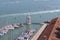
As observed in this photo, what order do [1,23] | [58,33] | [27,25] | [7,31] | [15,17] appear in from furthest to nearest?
[15,17]
[1,23]
[27,25]
[7,31]
[58,33]

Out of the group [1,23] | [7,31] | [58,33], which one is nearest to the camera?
[58,33]

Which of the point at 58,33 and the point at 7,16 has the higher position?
the point at 58,33

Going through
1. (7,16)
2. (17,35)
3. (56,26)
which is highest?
(56,26)

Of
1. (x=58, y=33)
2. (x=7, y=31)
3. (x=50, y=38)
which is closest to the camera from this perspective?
(x=50, y=38)

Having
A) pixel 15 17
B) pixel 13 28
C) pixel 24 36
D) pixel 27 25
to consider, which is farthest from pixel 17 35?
pixel 15 17

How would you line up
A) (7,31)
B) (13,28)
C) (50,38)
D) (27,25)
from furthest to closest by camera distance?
1. (27,25)
2. (13,28)
3. (7,31)
4. (50,38)

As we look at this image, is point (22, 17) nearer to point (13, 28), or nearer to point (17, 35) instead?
point (13, 28)

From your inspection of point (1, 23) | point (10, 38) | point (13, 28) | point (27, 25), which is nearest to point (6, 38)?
point (10, 38)

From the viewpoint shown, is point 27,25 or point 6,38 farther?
point 27,25

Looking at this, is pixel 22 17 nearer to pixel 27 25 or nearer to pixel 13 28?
pixel 27 25
